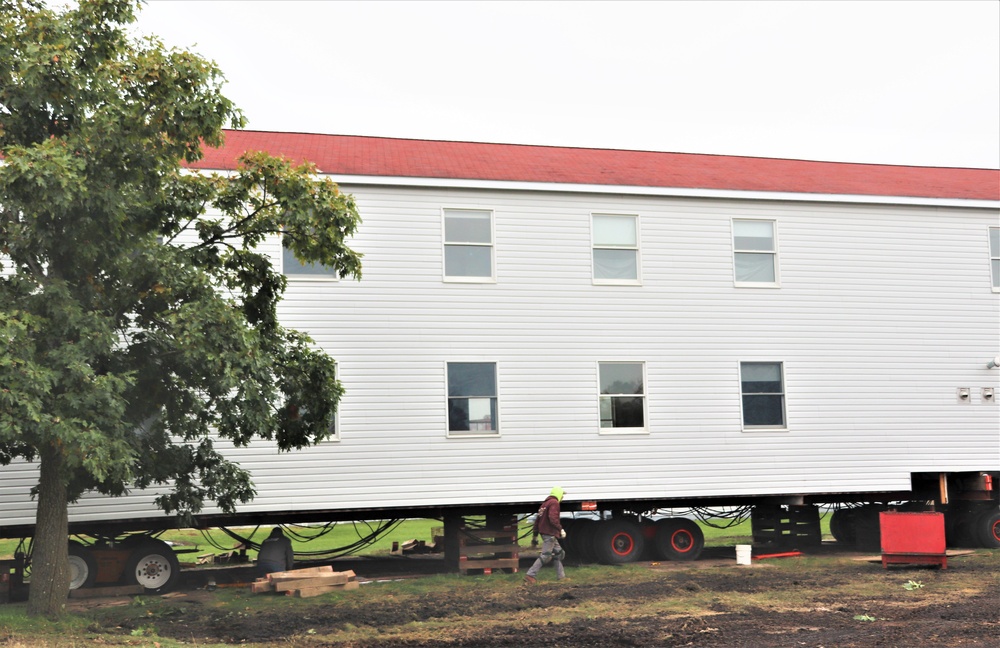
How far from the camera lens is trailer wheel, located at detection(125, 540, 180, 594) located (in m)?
18.0

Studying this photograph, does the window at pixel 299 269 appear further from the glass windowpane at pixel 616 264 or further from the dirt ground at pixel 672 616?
the dirt ground at pixel 672 616

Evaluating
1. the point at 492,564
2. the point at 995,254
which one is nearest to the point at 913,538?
the point at 995,254

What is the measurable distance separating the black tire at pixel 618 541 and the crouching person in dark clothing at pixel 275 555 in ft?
19.1

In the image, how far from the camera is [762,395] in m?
21.3

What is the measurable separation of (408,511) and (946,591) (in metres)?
8.94

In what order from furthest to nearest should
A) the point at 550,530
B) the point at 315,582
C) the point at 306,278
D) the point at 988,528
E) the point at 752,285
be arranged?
the point at 988,528 → the point at 752,285 → the point at 306,278 → the point at 550,530 → the point at 315,582

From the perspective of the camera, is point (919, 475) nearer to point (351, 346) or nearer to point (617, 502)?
point (617, 502)

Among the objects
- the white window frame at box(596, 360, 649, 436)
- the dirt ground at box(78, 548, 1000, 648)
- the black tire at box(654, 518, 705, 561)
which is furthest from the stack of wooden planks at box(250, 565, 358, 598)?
the black tire at box(654, 518, 705, 561)

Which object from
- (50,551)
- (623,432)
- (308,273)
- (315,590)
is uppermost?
(308,273)

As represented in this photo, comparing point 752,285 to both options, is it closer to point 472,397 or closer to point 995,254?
point 995,254

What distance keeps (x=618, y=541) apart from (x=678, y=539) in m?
1.32

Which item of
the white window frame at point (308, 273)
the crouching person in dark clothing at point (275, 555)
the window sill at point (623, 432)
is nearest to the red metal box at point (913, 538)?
the window sill at point (623, 432)

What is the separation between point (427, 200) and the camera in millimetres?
20000

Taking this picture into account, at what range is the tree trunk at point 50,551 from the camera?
14.0 m
